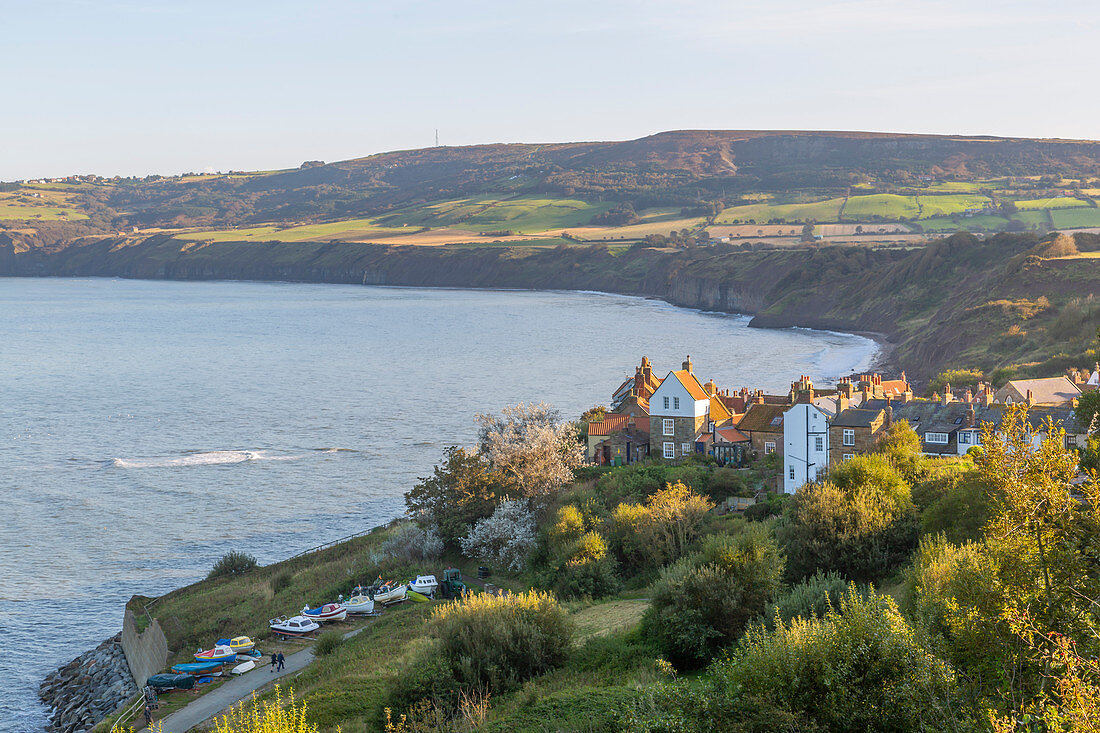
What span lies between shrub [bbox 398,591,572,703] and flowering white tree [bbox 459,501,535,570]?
1592 centimetres

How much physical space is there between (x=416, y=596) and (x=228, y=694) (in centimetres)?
941

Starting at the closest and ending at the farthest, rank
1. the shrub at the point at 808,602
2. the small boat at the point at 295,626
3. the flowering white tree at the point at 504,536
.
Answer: the shrub at the point at 808,602, the small boat at the point at 295,626, the flowering white tree at the point at 504,536

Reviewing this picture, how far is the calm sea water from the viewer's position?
4525 cm

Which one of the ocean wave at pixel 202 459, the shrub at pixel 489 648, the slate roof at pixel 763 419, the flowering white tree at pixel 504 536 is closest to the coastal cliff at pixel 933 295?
the slate roof at pixel 763 419

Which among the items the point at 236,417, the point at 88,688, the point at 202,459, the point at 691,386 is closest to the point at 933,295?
the point at 236,417

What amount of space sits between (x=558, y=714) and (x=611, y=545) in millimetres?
17784

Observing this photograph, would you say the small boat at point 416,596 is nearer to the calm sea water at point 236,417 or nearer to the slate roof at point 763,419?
the calm sea water at point 236,417

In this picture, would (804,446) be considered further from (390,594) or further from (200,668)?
(200,668)

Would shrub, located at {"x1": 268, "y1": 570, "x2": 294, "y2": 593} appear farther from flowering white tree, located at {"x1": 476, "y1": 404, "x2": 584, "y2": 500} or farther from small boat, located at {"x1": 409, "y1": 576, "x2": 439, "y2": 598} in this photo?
flowering white tree, located at {"x1": 476, "y1": 404, "x2": 584, "y2": 500}

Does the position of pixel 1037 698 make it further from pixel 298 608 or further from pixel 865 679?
pixel 298 608

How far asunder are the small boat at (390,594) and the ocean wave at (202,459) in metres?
32.2

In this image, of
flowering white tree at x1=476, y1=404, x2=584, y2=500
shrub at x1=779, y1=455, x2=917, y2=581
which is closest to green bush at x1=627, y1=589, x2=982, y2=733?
shrub at x1=779, y1=455, x2=917, y2=581

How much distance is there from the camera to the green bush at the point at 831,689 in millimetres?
11125

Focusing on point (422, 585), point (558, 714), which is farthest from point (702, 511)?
point (558, 714)
